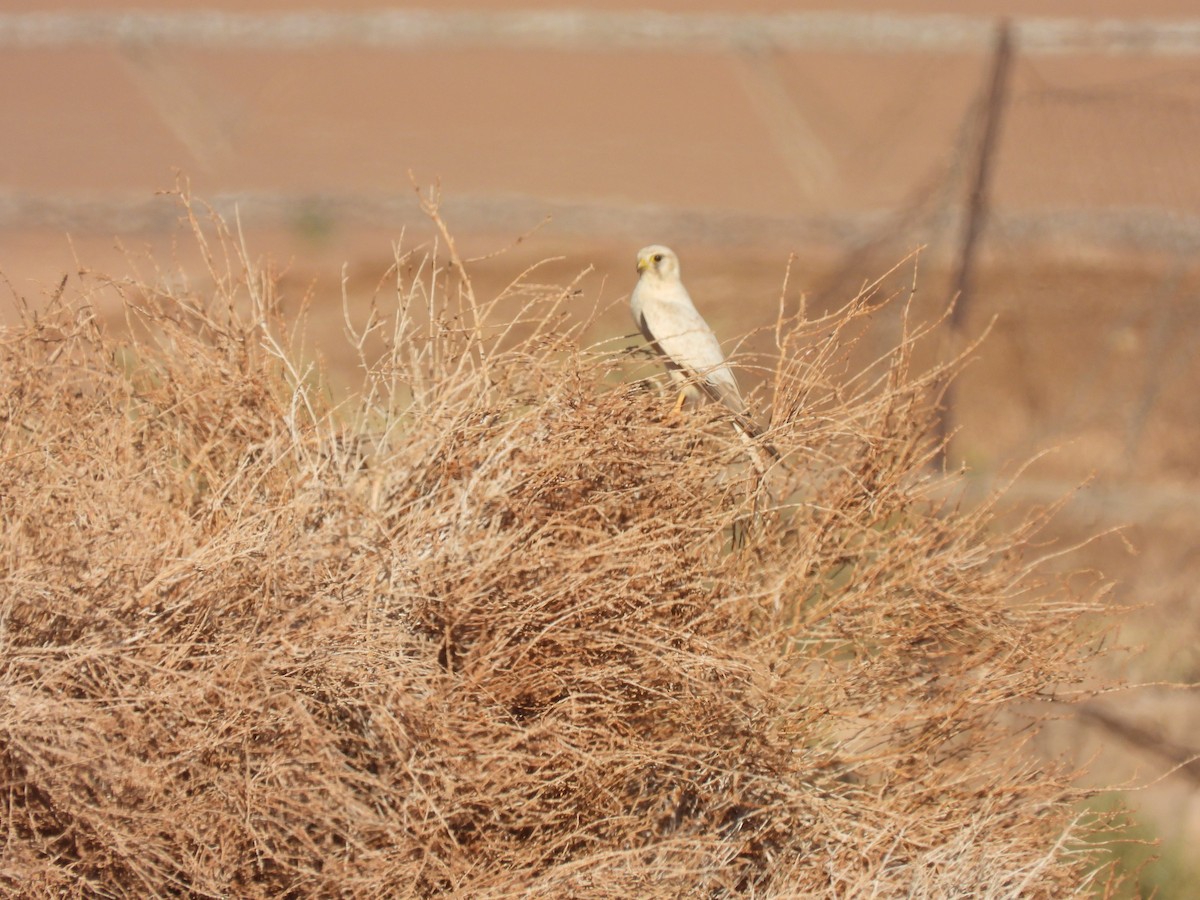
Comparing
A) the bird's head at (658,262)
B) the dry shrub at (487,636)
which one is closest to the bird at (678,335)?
the bird's head at (658,262)

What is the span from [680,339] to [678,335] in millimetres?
103

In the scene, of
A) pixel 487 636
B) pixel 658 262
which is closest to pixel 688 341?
pixel 658 262

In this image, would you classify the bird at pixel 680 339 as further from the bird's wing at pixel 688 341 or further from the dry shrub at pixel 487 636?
the dry shrub at pixel 487 636

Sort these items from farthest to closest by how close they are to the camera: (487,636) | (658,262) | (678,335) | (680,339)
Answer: (658,262), (680,339), (678,335), (487,636)

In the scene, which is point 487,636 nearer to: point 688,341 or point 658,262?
point 688,341

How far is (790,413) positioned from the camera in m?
4.46

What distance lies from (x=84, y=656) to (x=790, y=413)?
2.29 metres

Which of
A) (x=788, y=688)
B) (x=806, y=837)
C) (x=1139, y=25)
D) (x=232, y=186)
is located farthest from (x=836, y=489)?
(x=232, y=186)

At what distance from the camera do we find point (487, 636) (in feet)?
13.3

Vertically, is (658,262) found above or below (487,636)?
above

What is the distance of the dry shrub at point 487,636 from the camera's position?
3631mm

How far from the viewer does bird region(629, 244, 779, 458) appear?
4.61 meters

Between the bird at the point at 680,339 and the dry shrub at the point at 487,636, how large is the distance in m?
0.12

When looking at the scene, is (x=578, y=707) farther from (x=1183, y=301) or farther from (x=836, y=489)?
(x=1183, y=301)
